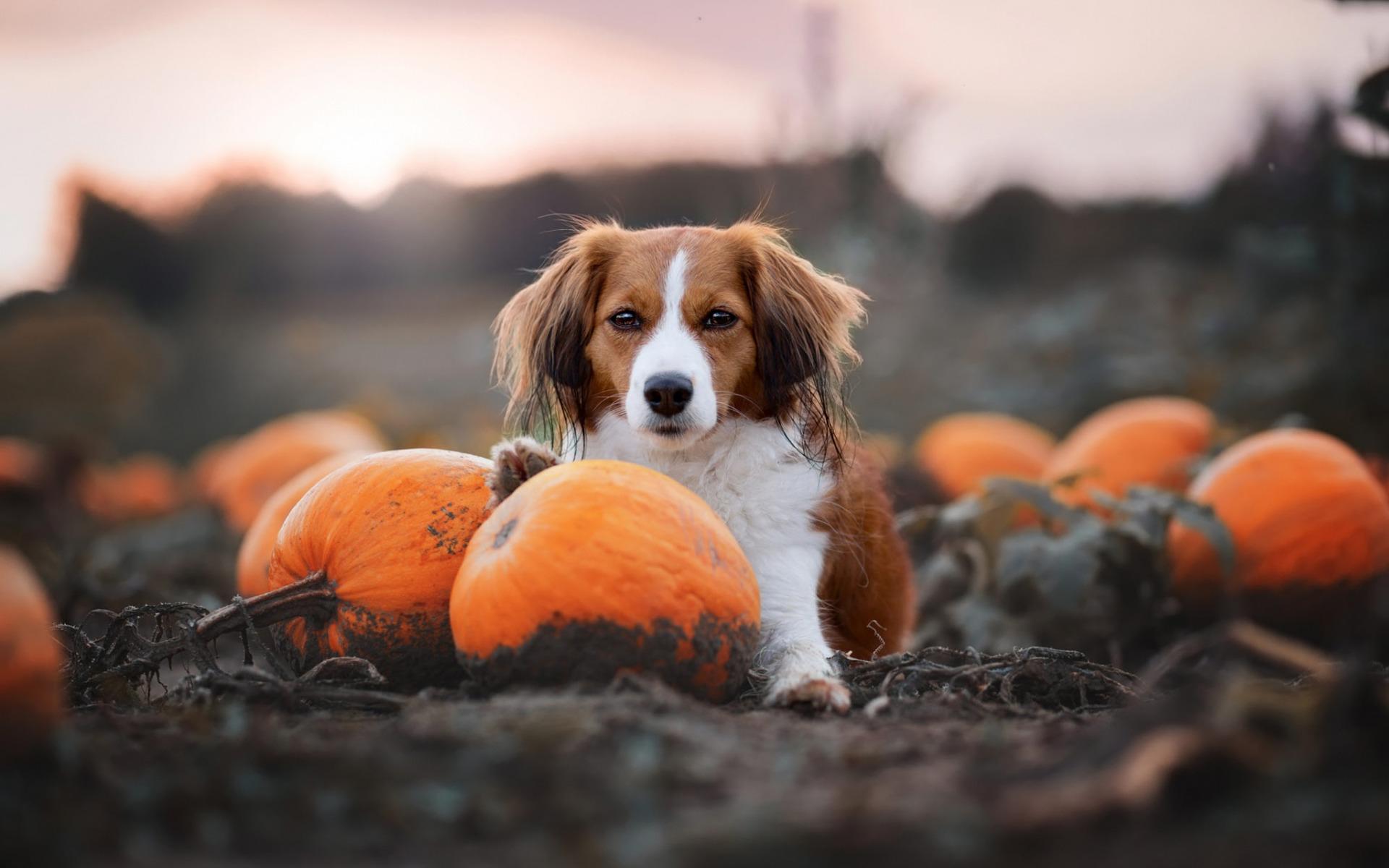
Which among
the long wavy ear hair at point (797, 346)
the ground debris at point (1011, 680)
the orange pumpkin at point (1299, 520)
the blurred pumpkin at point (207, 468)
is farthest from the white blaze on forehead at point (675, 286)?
Answer: the blurred pumpkin at point (207, 468)

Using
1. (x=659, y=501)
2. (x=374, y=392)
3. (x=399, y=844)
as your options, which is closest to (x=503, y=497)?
(x=659, y=501)

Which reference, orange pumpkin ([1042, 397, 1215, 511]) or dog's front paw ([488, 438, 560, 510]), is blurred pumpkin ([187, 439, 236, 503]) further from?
orange pumpkin ([1042, 397, 1215, 511])

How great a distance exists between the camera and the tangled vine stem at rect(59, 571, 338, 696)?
2887 mm

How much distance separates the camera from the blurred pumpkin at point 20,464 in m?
8.69

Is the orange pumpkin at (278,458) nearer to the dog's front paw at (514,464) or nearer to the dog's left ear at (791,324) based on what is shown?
the dog's left ear at (791,324)

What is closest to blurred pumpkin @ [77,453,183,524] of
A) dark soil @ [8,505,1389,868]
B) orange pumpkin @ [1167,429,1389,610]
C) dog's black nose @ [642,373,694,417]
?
dog's black nose @ [642,373,694,417]

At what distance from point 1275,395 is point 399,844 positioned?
22.9ft

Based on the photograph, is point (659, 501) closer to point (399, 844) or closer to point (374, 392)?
point (399, 844)

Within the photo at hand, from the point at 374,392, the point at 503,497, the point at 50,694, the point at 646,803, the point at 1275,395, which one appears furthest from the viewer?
the point at 374,392

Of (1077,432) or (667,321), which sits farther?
(1077,432)

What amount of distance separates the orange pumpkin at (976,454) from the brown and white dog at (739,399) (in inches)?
147

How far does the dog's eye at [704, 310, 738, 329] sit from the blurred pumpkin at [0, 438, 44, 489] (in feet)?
24.5

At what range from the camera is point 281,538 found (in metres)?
3.21

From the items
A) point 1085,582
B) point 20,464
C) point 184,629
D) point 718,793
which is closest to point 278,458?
point 20,464
